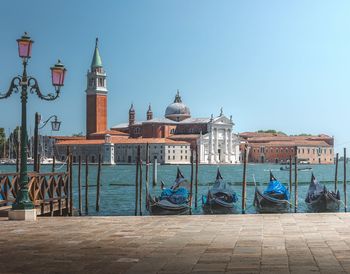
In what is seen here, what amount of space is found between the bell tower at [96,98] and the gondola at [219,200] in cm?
7372

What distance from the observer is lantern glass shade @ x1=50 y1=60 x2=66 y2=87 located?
Result: 30.7ft

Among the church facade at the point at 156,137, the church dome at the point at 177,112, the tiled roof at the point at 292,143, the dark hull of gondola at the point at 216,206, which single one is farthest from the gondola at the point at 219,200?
the tiled roof at the point at 292,143

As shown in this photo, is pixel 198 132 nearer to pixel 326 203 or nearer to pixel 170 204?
pixel 326 203

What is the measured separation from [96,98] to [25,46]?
288 ft

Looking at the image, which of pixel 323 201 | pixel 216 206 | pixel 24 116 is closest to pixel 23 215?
pixel 24 116

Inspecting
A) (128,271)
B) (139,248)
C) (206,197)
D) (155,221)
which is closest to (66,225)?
(155,221)

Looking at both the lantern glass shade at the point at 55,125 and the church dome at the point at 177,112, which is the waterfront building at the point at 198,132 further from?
the lantern glass shade at the point at 55,125

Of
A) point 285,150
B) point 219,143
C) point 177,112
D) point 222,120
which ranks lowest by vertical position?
point 285,150

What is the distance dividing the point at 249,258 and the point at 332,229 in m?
2.22

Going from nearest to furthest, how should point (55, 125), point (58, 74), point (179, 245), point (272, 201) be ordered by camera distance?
1. point (179, 245)
2. point (58, 74)
3. point (55, 125)
4. point (272, 201)

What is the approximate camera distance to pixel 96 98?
3780 inches

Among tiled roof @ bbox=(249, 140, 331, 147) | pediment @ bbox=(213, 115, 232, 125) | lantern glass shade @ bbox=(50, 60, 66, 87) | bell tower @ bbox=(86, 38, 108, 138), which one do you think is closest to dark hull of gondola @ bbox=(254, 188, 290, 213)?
lantern glass shade @ bbox=(50, 60, 66, 87)

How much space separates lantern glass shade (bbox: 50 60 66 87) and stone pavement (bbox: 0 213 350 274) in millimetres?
2075

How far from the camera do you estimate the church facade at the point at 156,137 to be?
95562 mm
